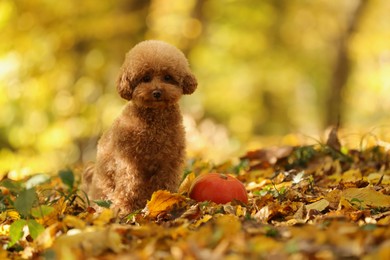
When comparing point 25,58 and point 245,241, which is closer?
point 245,241

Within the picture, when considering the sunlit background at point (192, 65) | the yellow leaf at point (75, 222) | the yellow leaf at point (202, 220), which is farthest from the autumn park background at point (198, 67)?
the yellow leaf at point (75, 222)

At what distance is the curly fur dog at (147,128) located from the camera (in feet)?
9.82

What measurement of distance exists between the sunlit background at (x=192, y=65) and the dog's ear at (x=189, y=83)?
Result: 6.65 feet

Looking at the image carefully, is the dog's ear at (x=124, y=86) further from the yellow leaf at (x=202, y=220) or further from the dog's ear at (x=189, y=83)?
the yellow leaf at (x=202, y=220)

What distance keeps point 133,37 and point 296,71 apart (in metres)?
8.52

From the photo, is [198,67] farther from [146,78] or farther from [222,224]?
[222,224]

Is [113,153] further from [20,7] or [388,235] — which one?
[20,7]

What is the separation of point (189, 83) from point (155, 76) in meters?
0.20

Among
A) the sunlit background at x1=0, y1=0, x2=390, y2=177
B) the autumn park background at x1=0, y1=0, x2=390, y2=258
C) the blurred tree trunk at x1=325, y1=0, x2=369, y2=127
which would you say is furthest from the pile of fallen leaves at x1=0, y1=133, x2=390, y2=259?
the blurred tree trunk at x1=325, y1=0, x2=369, y2=127

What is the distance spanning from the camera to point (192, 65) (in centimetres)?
1273

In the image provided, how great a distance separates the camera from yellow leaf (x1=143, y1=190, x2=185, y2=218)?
283 centimetres

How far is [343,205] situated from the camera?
2.88 meters

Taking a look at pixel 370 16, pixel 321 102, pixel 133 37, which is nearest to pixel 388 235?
pixel 133 37

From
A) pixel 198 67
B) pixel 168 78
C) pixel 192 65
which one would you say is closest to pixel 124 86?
pixel 168 78
